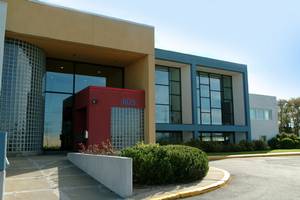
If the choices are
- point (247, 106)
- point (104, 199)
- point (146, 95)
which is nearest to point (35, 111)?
point (146, 95)

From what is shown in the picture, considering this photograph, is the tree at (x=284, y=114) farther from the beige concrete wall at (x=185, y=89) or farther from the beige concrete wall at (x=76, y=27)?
the beige concrete wall at (x=76, y=27)

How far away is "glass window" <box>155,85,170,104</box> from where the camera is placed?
102 ft

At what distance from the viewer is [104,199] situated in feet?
28.5

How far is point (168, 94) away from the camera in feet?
104

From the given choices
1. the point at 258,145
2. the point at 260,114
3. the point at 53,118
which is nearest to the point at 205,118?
the point at 258,145

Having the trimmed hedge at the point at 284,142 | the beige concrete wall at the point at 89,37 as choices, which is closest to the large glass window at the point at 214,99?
the trimmed hedge at the point at 284,142

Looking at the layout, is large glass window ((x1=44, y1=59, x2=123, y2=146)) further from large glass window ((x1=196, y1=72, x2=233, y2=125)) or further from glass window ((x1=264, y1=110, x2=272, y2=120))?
glass window ((x1=264, y1=110, x2=272, y2=120))

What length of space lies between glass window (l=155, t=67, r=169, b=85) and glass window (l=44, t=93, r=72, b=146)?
11.0m

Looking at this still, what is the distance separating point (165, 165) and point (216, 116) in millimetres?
25938

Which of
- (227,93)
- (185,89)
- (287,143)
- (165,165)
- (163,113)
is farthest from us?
(287,143)

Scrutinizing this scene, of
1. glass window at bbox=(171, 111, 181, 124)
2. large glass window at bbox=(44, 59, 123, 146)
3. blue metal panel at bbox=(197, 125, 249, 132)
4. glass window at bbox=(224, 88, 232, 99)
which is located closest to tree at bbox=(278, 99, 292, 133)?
glass window at bbox=(224, 88, 232, 99)

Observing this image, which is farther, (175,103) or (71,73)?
(175,103)

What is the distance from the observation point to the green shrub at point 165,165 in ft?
34.2

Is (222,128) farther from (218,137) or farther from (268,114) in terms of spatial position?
(268,114)
